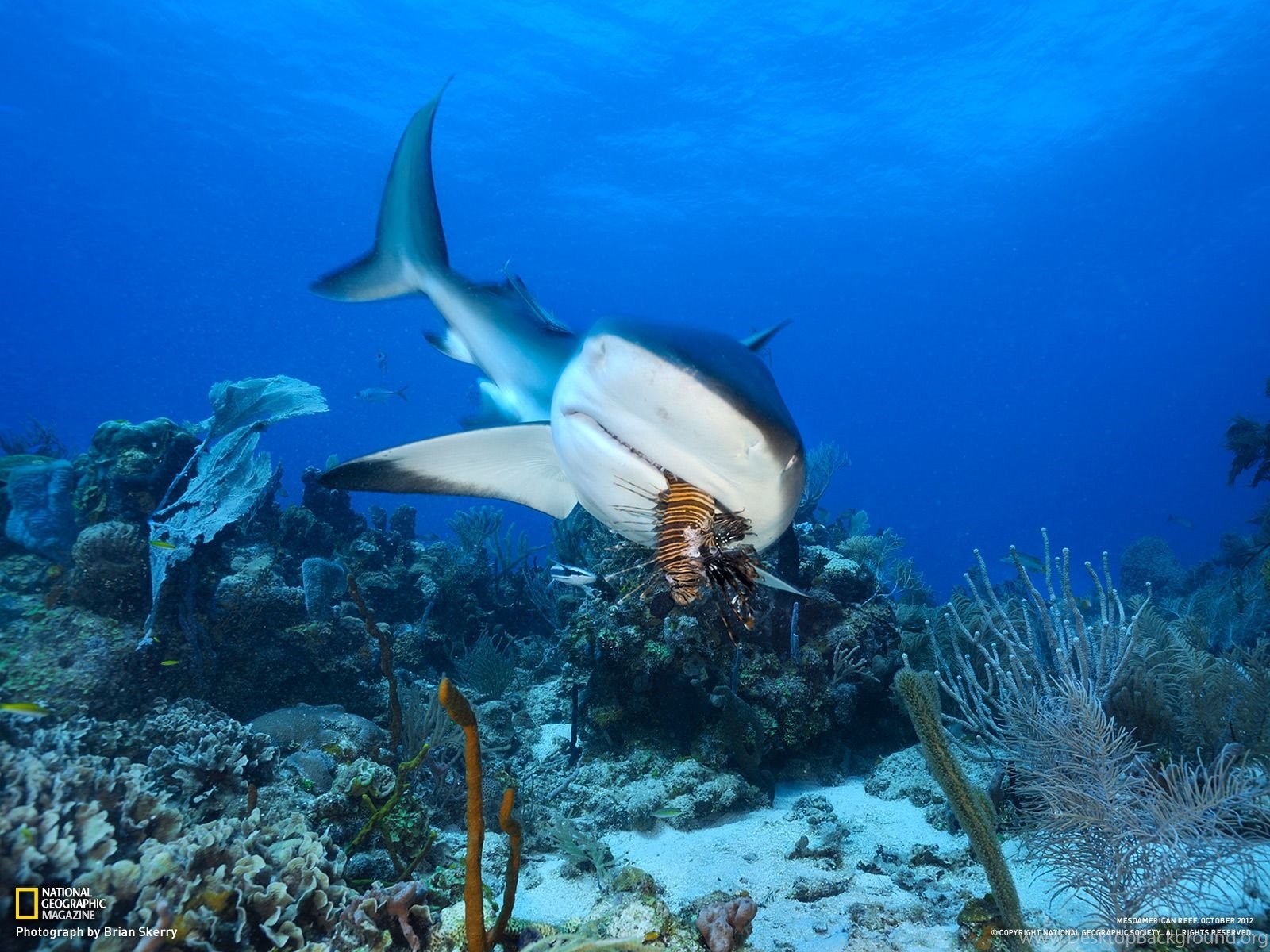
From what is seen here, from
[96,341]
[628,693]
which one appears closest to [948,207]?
[628,693]

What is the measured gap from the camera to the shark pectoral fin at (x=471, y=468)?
2787 millimetres

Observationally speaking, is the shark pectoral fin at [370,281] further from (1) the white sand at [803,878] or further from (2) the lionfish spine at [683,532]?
(1) the white sand at [803,878]

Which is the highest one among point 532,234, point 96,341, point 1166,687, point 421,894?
point 96,341

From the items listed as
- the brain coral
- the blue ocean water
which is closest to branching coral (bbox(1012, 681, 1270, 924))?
the blue ocean water

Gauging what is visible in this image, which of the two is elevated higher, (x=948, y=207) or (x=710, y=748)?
(x=948, y=207)

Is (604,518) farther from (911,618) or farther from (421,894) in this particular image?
(911,618)

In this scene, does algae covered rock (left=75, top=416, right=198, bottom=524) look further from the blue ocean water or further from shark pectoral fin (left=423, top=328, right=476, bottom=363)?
shark pectoral fin (left=423, top=328, right=476, bottom=363)

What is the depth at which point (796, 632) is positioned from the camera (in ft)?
22.1

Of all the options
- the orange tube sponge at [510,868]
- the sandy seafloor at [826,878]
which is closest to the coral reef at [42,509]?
the sandy seafloor at [826,878]

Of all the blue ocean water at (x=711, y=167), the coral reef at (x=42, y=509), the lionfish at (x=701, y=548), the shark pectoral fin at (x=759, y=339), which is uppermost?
the blue ocean water at (x=711, y=167)

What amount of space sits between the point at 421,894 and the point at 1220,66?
5429 centimetres

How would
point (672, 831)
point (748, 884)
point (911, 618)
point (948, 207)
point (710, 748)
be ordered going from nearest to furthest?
1. point (748, 884)
2. point (672, 831)
3. point (710, 748)
4. point (911, 618)
5. point (948, 207)

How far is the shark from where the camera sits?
5.80 feet

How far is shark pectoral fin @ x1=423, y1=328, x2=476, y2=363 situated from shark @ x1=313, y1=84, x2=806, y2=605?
6.6 inches
